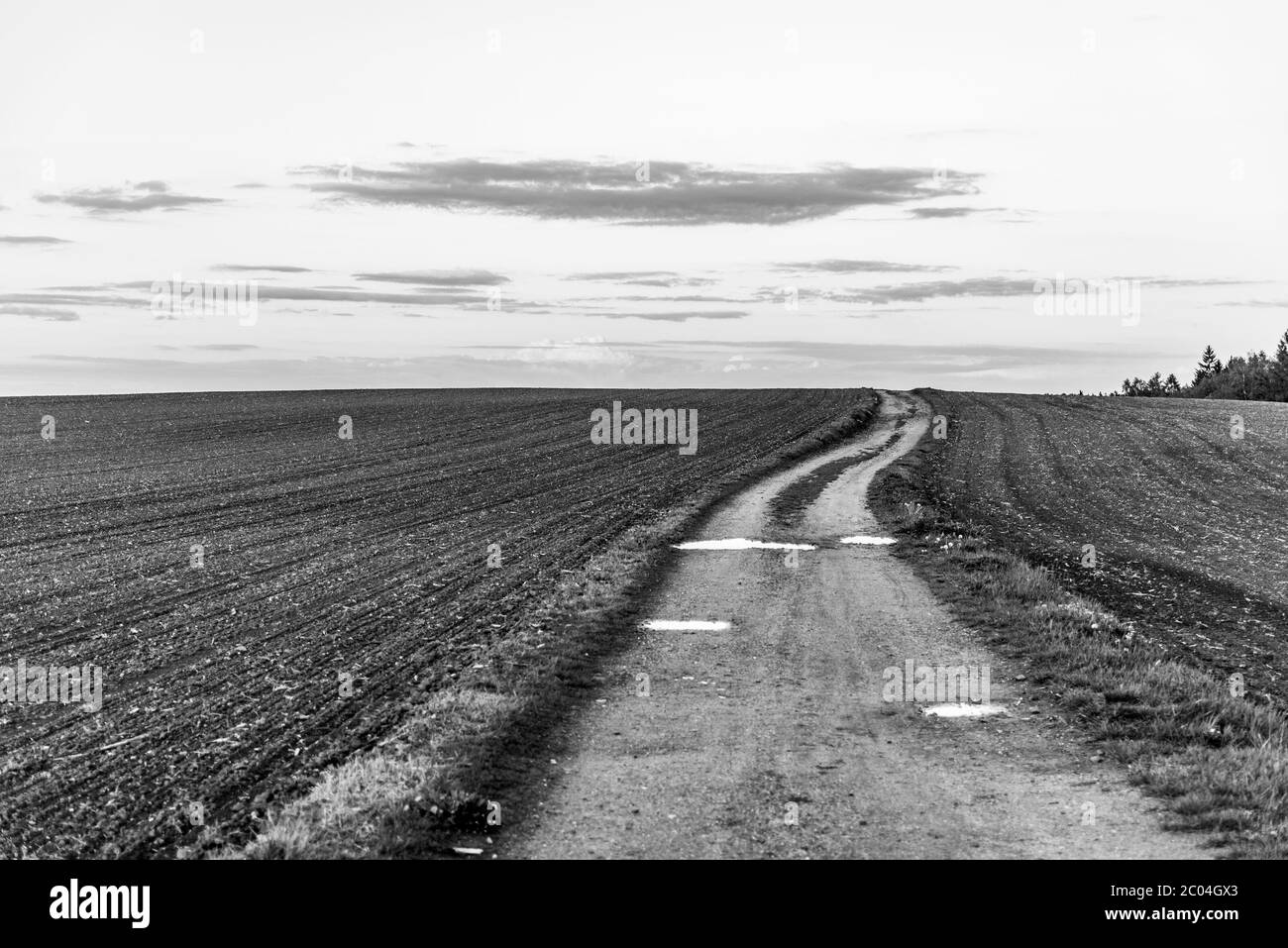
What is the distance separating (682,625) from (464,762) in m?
6.96

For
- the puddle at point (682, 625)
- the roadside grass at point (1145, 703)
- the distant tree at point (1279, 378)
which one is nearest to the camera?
the roadside grass at point (1145, 703)

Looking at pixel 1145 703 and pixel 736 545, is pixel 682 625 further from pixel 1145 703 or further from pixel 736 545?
pixel 736 545

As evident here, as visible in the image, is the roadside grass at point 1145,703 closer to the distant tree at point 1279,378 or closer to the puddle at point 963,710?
the puddle at point 963,710

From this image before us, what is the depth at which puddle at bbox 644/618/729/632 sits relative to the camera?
17.3 metres

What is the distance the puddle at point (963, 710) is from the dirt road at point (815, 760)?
0.36 feet

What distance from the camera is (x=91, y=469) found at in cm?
4462

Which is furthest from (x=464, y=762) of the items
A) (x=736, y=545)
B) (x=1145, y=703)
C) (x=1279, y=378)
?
(x=1279, y=378)

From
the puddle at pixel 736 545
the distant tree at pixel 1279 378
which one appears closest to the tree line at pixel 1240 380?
the distant tree at pixel 1279 378

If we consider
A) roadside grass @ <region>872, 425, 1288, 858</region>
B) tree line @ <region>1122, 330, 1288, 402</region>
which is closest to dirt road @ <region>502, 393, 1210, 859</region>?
roadside grass @ <region>872, 425, 1288, 858</region>

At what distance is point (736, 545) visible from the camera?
25.3 meters

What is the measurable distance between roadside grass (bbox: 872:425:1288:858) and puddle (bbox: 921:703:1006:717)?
81 cm

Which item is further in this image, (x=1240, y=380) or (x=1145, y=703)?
(x=1240, y=380)

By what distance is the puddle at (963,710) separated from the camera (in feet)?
43.2
